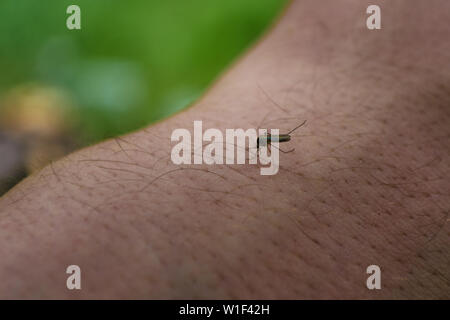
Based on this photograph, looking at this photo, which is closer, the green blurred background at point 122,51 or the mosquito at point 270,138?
the mosquito at point 270,138

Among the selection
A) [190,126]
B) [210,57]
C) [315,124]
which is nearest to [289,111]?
[315,124]

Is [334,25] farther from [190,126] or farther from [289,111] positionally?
Answer: [190,126]

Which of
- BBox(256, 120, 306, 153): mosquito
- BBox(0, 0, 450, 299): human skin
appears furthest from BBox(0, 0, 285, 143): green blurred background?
BBox(256, 120, 306, 153): mosquito

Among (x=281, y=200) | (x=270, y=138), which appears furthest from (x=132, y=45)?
(x=281, y=200)

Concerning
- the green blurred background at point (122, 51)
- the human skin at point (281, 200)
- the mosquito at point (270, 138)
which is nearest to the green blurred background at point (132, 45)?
the green blurred background at point (122, 51)

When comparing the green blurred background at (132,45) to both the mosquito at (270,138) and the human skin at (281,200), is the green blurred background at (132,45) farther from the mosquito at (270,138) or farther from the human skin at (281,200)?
the mosquito at (270,138)

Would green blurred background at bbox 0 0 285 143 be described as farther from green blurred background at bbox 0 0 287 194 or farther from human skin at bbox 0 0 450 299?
human skin at bbox 0 0 450 299
